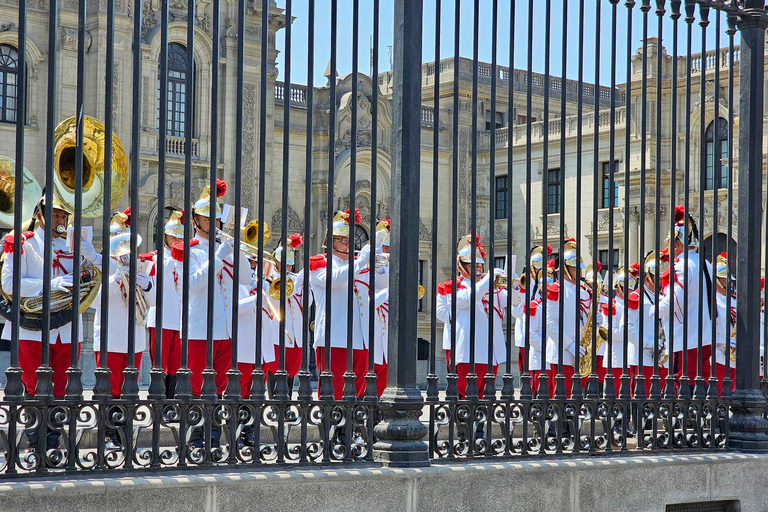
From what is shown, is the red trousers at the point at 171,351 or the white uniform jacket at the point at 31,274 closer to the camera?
the white uniform jacket at the point at 31,274

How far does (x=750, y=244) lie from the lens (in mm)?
7898

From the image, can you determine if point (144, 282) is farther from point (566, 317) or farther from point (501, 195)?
point (501, 195)

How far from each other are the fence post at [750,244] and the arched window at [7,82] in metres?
24.3

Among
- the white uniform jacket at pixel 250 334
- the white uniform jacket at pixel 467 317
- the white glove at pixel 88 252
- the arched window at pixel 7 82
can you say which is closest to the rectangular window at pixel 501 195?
the arched window at pixel 7 82

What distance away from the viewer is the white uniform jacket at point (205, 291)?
904 centimetres

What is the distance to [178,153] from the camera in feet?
104

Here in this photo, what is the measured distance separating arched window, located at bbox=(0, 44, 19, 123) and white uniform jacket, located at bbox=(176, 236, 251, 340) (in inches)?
842

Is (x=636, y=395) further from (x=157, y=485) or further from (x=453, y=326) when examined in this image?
(x=157, y=485)

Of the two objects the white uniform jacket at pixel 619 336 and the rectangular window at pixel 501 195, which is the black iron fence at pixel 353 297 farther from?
the rectangular window at pixel 501 195

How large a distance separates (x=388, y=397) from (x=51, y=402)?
6.06ft

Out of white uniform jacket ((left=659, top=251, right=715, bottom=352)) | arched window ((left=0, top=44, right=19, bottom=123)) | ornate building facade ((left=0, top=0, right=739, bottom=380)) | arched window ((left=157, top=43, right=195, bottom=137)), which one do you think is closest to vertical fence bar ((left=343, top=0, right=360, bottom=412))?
white uniform jacket ((left=659, top=251, right=715, bottom=352))

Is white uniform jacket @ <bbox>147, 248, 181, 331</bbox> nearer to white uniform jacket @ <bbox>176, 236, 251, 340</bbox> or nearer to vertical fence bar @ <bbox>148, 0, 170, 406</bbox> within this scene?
white uniform jacket @ <bbox>176, 236, 251, 340</bbox>

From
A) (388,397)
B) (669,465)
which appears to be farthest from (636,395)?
(388,397)

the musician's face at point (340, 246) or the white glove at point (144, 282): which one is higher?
the musician's face at point (340, 246)
